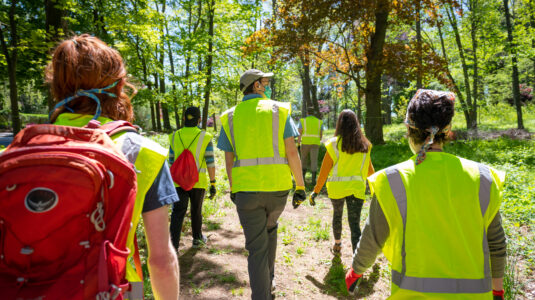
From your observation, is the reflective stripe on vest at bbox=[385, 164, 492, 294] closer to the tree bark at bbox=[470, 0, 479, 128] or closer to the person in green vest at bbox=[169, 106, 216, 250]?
the person in green vest at bbox=[169, 106, 216, 250]

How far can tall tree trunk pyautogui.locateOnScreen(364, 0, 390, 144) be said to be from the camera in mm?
12269

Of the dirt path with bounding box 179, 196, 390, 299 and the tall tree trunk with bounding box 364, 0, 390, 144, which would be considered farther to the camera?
the tall tree trunk with bounding box 364, 0, 390, 144

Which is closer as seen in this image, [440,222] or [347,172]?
[440,222]

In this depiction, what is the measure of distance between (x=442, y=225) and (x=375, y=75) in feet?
39.3

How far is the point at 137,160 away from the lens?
1303 mm

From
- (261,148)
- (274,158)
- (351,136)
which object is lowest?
(274,158)

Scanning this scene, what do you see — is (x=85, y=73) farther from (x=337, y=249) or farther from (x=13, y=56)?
(x=13, y=56)

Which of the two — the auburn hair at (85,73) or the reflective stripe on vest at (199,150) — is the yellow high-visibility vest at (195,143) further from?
the auburn hair at (85,73)

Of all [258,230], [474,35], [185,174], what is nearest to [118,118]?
[258,230]

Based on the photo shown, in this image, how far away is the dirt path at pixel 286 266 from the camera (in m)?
3.79

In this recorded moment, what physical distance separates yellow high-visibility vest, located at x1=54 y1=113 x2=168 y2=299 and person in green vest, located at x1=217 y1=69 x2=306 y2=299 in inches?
67.6

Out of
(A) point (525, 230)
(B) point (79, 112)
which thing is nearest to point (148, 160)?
(B) point (79, 112)

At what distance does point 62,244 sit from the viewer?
98 centimetres

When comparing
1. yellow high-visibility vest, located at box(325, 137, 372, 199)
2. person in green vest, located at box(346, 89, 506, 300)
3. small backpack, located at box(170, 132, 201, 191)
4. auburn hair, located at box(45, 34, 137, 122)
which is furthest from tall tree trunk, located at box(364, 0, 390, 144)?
auburn hair, located at box(45, 34, 137, 122)
